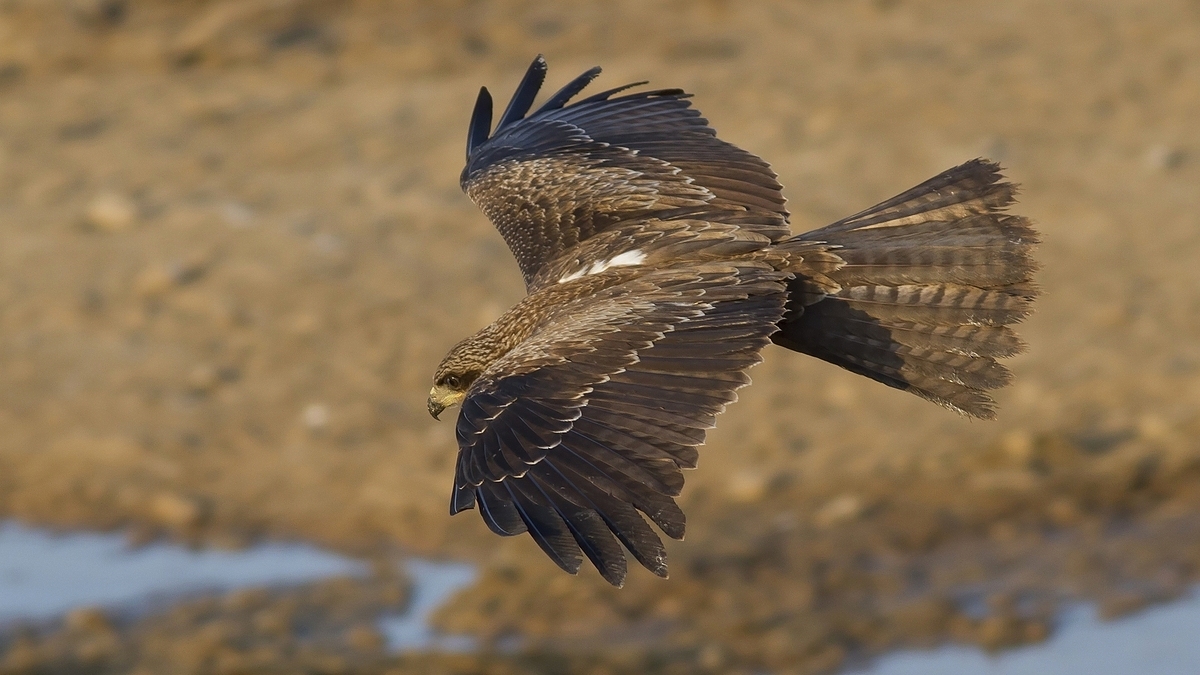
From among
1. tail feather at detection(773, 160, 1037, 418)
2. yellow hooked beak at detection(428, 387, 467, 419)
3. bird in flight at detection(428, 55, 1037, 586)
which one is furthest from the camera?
yellow hooked beak at detection(428, 387, 467, 419)

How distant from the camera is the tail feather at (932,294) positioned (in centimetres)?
682

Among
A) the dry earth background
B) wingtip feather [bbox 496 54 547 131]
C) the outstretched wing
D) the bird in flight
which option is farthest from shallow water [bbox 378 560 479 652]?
the outstretched wing

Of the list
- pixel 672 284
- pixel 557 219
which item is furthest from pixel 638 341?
pixel 557 219

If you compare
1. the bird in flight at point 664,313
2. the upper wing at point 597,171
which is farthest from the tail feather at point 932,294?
the upper wing at point 597,171

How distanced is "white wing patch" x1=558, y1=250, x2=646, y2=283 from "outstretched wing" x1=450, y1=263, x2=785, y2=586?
0.33 meters

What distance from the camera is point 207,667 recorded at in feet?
38.1

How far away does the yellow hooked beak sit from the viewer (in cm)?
745

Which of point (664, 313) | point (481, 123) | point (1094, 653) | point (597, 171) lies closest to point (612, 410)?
point (664, 313)

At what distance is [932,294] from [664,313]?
96 centimetres

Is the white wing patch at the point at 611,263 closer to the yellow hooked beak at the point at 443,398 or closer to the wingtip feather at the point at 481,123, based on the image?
the yellow hooked beak at the point at 443,398

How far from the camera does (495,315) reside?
1391 cm

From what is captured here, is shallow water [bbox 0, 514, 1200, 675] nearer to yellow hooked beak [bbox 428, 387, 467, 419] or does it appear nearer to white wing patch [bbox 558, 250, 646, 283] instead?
yellow hooked beak [bbox 428, 387, 467, 419]

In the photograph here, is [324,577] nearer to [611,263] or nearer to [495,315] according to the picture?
[495,315]

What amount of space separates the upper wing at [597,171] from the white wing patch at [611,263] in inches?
14.0
